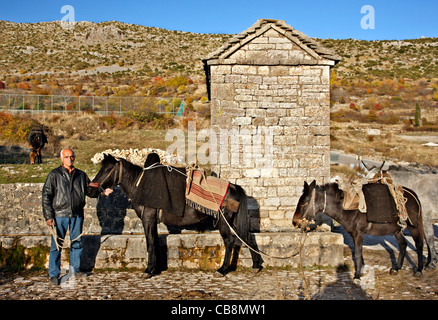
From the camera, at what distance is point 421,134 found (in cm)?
3372

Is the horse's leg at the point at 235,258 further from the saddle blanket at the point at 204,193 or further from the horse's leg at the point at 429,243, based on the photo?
the horse's leg at the point at 429,243

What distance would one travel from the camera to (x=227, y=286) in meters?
6.25

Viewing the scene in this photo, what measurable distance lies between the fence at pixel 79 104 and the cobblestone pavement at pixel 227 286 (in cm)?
2331

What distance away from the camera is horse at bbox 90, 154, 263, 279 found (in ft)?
21.8

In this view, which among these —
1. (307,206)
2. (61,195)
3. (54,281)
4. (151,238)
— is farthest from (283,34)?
(54,281)

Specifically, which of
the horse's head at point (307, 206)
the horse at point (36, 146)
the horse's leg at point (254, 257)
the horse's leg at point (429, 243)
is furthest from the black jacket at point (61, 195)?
the horse at point (36, 146)

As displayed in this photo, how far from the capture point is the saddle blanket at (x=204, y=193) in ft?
22.2

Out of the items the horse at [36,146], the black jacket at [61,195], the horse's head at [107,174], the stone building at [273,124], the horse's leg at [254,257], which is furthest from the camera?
the horse at [36,146]

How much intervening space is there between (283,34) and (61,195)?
20.8 feet

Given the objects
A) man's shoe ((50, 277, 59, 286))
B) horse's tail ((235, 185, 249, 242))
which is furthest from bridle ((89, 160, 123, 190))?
horse's tail ((235, 185, 249, 242))

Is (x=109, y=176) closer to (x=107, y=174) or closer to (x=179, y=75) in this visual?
(x=107, y=174)

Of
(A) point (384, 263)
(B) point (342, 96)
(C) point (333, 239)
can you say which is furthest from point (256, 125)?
(B) point (342, 96)

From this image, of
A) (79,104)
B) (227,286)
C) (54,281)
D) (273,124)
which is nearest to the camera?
(54,281)
